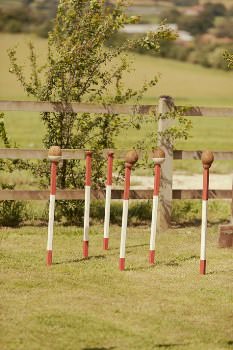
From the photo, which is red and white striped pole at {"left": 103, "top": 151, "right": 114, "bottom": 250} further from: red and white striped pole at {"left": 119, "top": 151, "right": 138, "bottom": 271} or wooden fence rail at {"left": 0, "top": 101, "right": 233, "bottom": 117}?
wooden fence rail at {"left": 0, "top": 101, "right": 233, "bottom": 117}

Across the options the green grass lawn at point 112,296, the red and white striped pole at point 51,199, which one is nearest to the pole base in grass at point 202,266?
the green grass lawn at point 112,296

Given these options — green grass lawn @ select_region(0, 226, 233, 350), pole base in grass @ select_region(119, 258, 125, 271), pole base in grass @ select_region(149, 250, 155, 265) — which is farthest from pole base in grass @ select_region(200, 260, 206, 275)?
pole base in grass @ select_region(119, 258, 125, 271)

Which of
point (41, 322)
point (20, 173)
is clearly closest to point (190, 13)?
point (20, 173)

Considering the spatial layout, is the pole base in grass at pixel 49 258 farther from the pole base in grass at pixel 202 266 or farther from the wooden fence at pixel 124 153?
the wooden fence at pixel 124 153

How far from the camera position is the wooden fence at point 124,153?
42.7 feet

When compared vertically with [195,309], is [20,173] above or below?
above

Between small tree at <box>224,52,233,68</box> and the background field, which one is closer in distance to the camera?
small tree at <box>224,52,233,68</box>

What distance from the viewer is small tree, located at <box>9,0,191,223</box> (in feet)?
44.6

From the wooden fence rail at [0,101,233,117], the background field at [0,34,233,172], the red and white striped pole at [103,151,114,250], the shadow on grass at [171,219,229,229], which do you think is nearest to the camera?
the red and white striped pole at [103,151,114,250]

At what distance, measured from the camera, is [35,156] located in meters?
12.9

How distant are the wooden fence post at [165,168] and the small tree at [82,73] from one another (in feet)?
1.03

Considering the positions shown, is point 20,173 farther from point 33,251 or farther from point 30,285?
point 30,285

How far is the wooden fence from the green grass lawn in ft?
1.91

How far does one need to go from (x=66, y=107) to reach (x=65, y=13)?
136 centimetres
